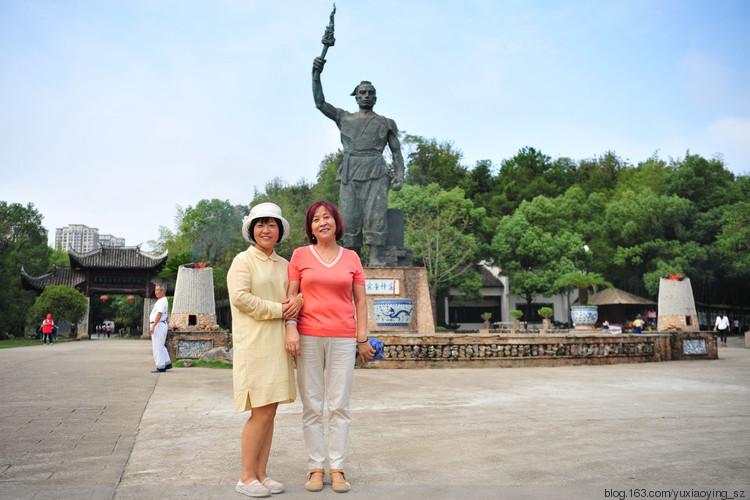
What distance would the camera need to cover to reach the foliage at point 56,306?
30.2m

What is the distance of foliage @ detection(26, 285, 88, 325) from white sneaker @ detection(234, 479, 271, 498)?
104 feet

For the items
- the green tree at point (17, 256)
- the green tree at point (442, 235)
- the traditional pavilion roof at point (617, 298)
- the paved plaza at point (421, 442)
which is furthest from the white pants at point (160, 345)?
the traditional pavilion roof at point (617, 298)

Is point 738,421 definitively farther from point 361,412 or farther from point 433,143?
point 433,143

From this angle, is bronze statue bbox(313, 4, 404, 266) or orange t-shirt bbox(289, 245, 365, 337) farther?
bronze statue bbox(313, 4, 404, 266)

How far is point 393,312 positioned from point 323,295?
7.85 m

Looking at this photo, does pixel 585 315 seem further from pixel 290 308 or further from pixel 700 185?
pixel 700 185

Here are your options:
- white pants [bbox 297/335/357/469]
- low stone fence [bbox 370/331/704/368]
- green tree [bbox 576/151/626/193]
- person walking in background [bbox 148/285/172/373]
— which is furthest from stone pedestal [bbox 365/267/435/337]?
green tree [bbox 576/151/626/193]

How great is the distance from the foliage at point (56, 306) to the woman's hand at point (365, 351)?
31609mm

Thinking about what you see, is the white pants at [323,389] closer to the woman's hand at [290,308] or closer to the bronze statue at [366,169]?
the woman's hand at [290,308]

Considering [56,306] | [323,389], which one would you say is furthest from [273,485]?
[56,306]

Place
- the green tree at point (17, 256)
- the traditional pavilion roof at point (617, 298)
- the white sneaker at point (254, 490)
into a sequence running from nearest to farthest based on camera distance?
the white sneaker at point (254, 490)
the green tree at point (17, 256)
the traditional pavilion roof at point (617, 298)

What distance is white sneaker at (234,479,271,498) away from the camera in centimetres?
284

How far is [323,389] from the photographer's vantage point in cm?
322

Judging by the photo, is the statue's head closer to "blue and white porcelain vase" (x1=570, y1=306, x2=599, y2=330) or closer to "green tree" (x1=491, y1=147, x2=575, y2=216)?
"blue and white porcelain vase" (x1=570, y1=306, x2=599, y2=330)
